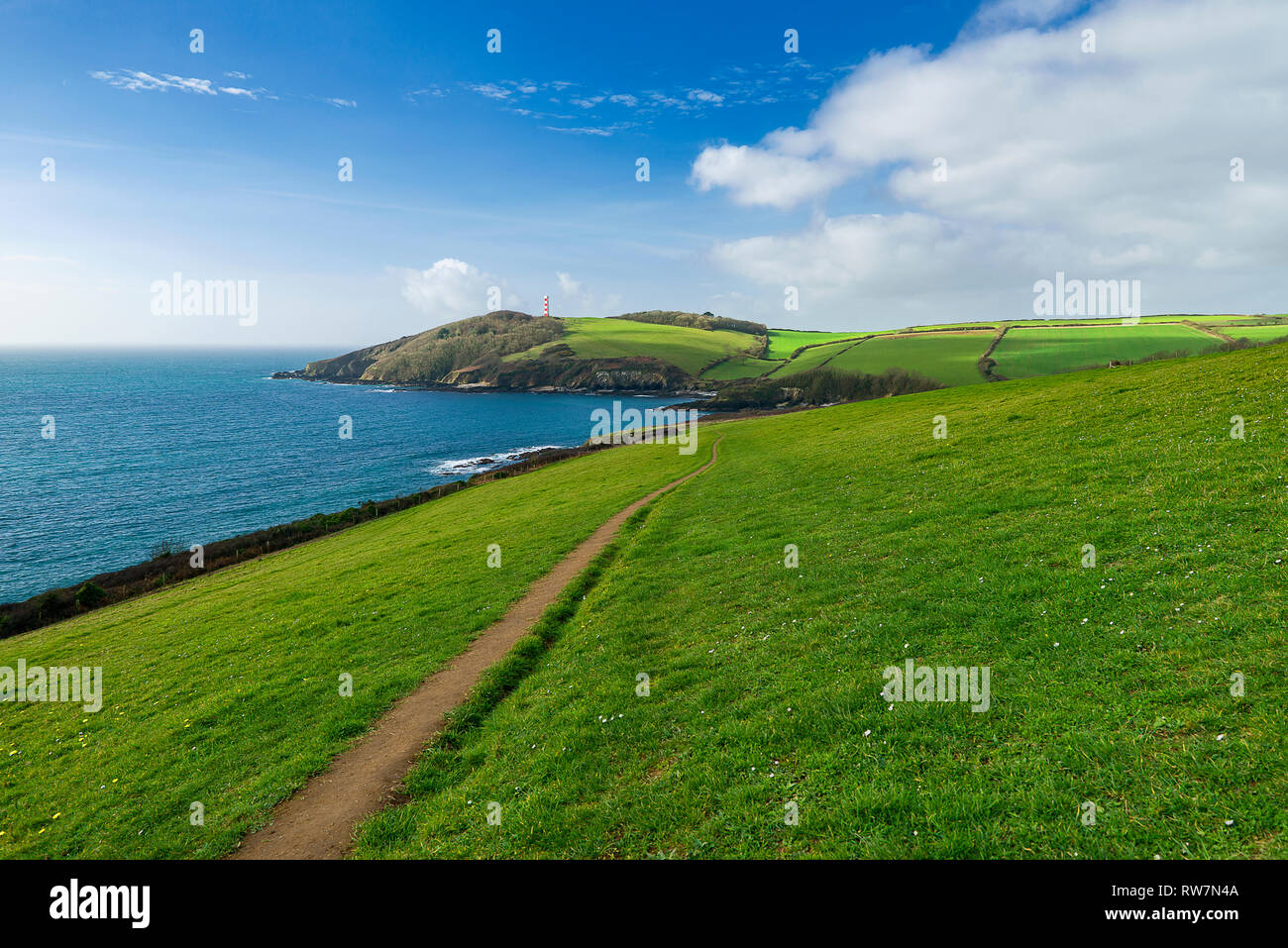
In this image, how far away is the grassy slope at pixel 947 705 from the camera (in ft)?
22.9

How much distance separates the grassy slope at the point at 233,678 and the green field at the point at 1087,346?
13103cm

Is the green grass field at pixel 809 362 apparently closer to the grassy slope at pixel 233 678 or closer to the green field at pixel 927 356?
the green field at pixel 927 356

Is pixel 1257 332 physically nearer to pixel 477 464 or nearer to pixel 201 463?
pixel 477 464

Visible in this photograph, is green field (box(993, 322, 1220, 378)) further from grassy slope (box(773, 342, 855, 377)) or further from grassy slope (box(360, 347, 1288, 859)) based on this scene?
grassy slope (box(360, 347, 1288, 859))

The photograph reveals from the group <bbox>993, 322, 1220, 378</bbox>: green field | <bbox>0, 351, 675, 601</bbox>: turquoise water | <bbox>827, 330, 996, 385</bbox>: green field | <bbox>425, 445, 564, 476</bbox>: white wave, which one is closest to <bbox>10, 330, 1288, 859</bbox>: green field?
<bbox>0, 351, 675, 601</bbox>: turquoise water

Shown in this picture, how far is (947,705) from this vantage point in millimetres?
9422

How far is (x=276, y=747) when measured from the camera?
1381 cm

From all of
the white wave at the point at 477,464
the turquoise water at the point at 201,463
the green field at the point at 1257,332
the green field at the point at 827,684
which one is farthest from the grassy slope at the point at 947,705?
the green field at the point at 1257,332

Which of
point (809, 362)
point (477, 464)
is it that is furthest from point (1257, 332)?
point (477, 464)

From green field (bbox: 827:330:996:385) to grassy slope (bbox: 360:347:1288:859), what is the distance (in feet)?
422

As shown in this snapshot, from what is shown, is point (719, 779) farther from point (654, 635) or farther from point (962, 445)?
point (962, 445)

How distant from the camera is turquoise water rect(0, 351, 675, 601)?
58.7 meters

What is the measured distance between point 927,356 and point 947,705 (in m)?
169

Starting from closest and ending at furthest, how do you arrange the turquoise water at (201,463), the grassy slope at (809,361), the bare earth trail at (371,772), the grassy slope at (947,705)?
the grassy slope at (947,705) → the bare earth trail at (371,772) → the turquoise water at (201,463) → the grassy slope at (809,361)
